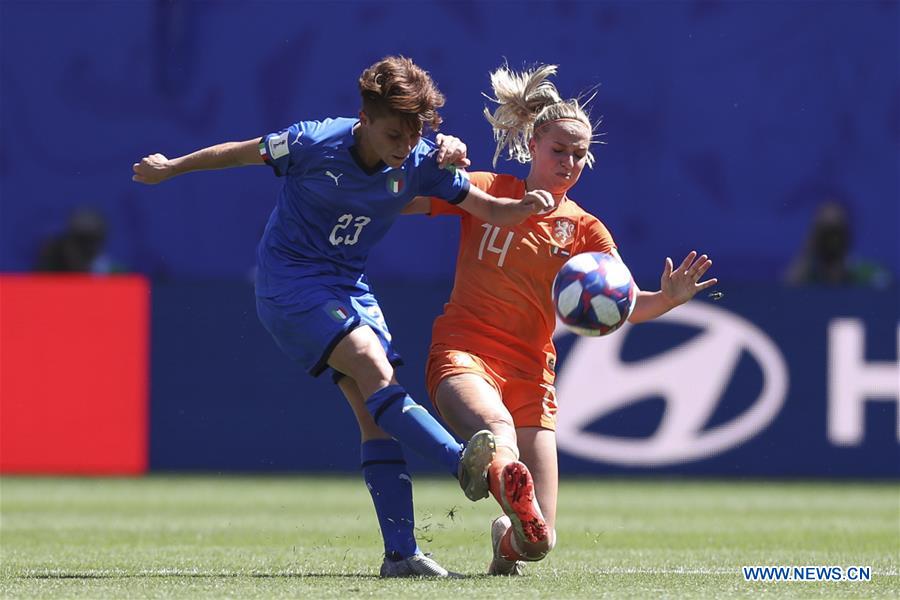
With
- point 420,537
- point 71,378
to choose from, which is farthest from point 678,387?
point 71,378

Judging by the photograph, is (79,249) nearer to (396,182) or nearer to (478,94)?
(478,94)

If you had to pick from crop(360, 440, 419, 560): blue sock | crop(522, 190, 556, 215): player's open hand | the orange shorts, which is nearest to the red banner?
the orange shorts

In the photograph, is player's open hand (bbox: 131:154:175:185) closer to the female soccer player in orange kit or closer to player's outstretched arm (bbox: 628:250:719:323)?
the female soccer player in orange kit

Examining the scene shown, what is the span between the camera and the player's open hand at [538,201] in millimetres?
6273

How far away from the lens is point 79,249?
13859mm

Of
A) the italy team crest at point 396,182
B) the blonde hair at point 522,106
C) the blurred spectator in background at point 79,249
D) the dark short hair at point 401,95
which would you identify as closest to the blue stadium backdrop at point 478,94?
the blurred spectator in background at point 79,249

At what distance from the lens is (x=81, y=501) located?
10461mm

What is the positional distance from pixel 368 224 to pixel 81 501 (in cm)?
475

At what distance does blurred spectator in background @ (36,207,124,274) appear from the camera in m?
13.7

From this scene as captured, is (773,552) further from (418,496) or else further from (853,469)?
(853,469)

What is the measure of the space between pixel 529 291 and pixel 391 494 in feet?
3.32

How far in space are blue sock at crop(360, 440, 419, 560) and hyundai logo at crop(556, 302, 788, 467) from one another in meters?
5.69

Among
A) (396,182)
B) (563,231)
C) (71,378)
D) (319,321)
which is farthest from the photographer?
(71,378)

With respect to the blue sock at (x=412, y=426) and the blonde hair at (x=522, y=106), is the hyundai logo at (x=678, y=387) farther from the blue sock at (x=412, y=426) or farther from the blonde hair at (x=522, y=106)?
the blue sock at (x=412, y=426)
